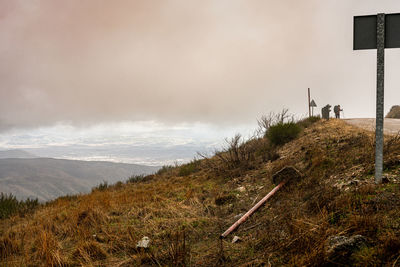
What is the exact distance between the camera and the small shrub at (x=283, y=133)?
10.6 m

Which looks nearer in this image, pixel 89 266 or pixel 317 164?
pixel 89 266

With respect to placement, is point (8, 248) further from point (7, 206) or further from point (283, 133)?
point (283, 133)

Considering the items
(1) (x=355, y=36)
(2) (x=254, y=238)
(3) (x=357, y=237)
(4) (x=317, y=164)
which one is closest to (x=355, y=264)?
(3) (x=357, y=237)

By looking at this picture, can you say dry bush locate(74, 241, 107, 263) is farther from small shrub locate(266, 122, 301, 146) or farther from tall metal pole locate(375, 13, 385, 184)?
small shrub locate(266, 122, 301, 146)

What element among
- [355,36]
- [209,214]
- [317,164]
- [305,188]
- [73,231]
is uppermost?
[355,36]

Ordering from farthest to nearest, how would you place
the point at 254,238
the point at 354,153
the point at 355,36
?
the point at 354,153
the point at 355,36
the point at 254,238

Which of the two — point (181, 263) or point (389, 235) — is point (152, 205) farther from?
point (389, 235)

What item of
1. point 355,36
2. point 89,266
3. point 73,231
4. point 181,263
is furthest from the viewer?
point 73,231

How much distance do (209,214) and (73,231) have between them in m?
3.09

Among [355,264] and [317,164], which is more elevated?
[317,164]

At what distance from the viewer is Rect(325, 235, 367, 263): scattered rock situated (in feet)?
6.36

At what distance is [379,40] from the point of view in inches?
132

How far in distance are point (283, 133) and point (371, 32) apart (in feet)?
24.6

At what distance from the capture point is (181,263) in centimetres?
258
